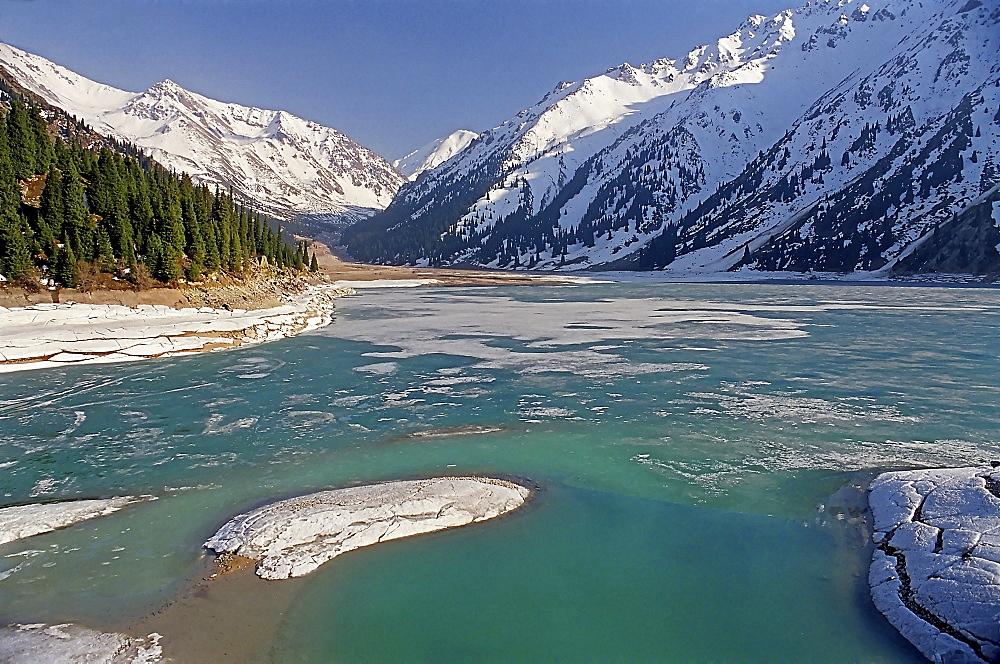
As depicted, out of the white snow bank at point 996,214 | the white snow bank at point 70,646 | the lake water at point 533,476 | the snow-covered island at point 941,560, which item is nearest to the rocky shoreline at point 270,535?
the white snow bank at point 70,646

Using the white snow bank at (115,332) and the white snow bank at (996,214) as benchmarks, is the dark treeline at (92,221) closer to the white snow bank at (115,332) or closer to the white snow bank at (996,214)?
the white snow bank at (115,332)

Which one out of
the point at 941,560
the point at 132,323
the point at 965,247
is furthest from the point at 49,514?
the point at 965,247

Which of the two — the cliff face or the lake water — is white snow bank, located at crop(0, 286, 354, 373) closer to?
the lake water

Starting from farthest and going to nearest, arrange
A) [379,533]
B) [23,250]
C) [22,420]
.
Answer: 1. [23,250]
2. [22,420]
3. [379,533]

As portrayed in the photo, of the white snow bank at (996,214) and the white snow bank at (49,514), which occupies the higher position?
the white snow bank at (996,214)

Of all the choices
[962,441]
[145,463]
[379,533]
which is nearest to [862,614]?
[379,533]

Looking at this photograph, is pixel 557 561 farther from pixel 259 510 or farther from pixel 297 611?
pixel 259 510
